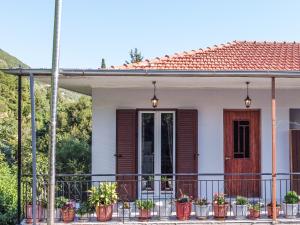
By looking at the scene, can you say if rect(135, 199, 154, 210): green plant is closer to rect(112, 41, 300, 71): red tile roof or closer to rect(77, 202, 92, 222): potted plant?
rect(77, 202, 92, 222): potted plant

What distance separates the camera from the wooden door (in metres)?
9.88

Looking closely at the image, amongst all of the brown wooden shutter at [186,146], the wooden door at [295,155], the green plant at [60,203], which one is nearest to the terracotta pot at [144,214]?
the green plant at [60,203]

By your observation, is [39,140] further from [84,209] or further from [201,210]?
[201,210]

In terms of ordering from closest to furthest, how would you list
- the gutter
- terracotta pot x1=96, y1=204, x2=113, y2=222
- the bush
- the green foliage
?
the gutter, terracotta pot x1=96, y1=204, x2=113, y2=222, the bush, the green foliage

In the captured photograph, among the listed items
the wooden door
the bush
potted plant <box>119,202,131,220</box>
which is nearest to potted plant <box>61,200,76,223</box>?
potted plant <box>119,202,131,220</box>

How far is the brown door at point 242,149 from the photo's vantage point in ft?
32.7

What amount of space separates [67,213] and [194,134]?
12.3 feet

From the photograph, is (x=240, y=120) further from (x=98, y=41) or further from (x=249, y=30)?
(x=98, y=41)

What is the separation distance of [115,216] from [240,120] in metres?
4.10

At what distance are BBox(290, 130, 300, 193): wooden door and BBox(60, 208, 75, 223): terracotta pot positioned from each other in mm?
5564

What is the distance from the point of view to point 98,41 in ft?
61.3

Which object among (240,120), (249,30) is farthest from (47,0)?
(249,30)

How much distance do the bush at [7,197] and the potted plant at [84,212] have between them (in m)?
2.07

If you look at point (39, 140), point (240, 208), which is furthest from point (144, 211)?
point (39, 140)
